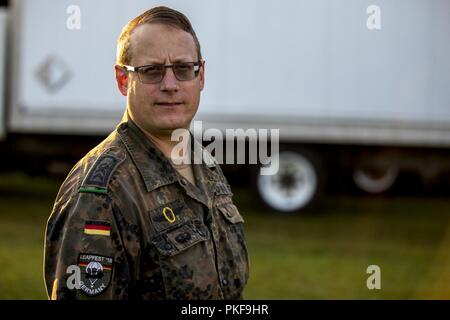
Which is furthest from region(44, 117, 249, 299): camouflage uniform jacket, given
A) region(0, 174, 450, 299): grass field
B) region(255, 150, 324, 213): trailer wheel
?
region(255, 150, 324, 213): trailer wheel

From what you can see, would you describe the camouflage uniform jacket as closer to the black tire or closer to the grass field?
the grass field

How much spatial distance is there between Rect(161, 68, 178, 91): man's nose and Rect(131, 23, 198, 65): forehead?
38 mm

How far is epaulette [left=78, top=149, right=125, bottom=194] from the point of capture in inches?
89.4

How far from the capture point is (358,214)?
1091 centimetres

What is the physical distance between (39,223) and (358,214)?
14.2 ft

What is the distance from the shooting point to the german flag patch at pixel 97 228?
2.24 meters

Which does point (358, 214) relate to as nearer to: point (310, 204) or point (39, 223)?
point (310, 204)

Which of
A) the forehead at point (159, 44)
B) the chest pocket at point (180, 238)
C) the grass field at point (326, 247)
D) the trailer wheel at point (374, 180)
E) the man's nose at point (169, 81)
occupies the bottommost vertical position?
the grass field at point (326, 247)

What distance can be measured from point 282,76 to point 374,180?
106 inches

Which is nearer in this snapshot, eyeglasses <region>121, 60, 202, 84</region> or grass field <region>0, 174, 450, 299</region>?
eyeglasses <region>121, 60, 202, 84</region>

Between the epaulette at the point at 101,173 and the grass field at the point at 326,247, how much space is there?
3587mm

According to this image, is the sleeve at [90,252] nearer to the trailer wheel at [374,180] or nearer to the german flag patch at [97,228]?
the german flag patch at [97,228]

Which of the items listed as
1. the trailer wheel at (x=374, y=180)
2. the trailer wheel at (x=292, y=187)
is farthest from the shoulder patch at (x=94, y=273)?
the trailer wheel at (x=374, y=180)

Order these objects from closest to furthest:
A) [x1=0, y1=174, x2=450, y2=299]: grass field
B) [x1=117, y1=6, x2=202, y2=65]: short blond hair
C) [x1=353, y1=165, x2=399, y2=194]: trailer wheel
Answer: [x1=117, y1=6, x2=202, y2=65]: short blond hair, [x1=0, y1=174, x2=450, y2=299]: grass field, [x1=353, y1=165, x2=399, y2=194]: trailer wheel
